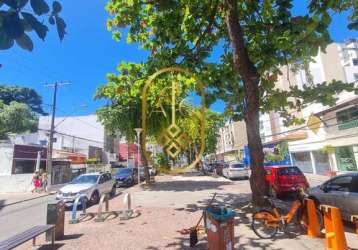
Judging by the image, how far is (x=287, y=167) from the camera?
13.8 meters

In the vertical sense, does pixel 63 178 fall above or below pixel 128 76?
below

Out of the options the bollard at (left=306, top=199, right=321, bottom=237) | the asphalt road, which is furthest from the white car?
the bollard at (left=306, top=199, right=321, bottom=237)

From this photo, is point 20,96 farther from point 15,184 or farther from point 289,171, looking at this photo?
point 289,171

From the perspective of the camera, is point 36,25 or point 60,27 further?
point 60,27

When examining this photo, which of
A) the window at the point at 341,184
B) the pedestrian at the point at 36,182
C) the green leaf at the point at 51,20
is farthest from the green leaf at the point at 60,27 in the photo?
the pedestrian at the point at 36,182

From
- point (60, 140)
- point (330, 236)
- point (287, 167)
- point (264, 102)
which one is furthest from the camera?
point (60, 140)

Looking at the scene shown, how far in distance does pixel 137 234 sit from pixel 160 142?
3829 millimetres

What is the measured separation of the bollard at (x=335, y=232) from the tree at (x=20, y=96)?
6335 cm

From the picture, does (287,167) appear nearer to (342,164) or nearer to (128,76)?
(128,76)

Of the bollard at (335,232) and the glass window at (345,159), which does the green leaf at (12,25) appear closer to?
the bollard at (335,232)

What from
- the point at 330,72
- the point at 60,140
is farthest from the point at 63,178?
the point at 330,72

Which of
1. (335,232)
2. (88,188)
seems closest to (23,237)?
(335,232)

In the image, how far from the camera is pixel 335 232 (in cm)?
537

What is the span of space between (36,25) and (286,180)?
532 inches
